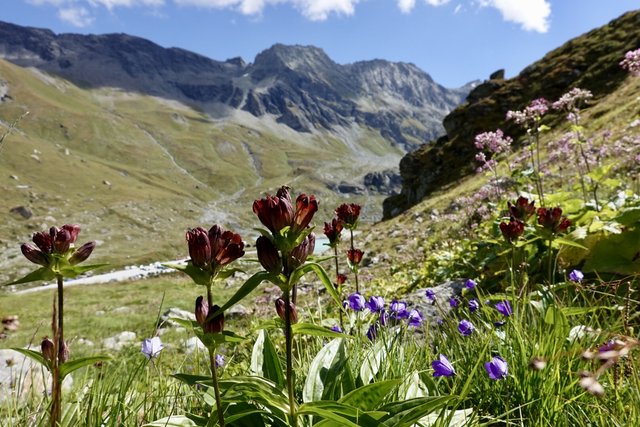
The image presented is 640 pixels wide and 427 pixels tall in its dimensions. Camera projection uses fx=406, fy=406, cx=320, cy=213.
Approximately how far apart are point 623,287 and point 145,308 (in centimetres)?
2511

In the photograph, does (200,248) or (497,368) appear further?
(497,368)

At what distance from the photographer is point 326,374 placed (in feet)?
8.14

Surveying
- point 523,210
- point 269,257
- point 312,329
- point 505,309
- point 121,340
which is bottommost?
point 121,340

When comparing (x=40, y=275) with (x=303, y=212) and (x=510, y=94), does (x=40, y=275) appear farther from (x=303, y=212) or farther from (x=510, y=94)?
(x=510, y=94)

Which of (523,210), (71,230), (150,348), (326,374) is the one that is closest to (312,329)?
(326,374)

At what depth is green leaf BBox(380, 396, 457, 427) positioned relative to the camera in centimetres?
187

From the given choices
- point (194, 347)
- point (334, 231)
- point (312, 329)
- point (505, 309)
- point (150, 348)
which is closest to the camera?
point (312, 329)

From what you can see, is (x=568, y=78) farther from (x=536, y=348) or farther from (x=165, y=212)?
(x=165, y=212)

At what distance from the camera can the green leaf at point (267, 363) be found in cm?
248

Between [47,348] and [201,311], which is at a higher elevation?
[201,311]

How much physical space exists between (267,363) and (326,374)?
0.38m

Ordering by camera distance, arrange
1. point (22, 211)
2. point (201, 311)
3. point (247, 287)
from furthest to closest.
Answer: point (22, 211) → point (201, 311) → point (247, 287)

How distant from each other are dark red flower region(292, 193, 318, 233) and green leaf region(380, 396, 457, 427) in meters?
0.99

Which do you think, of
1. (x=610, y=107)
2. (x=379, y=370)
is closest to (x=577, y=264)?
(x=379, y=370)
